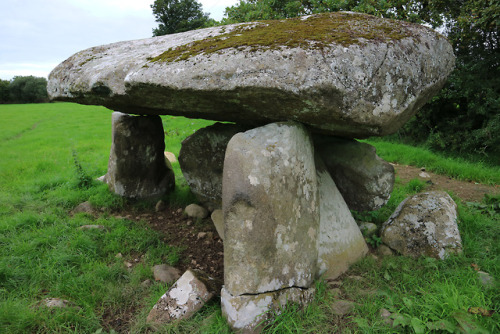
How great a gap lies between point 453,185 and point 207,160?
4244mm

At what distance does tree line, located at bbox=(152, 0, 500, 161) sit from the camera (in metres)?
6.68

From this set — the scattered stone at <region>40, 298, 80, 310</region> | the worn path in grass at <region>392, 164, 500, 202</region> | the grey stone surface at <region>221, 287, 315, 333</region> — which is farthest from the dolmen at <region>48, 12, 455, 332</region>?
the worn path in grass at <region>392, 164, 500, 202</region>

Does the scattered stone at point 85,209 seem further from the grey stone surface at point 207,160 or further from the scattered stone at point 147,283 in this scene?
the scattered stone at point 147,283

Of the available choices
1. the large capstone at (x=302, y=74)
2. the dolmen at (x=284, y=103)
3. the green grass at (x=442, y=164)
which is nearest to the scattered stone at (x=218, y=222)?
the dolmen at (x=284, y=103)

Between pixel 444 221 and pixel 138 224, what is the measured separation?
3535 millimetres

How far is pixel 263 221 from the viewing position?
2465mm

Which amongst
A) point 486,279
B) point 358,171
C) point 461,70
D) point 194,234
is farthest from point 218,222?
point 461,70

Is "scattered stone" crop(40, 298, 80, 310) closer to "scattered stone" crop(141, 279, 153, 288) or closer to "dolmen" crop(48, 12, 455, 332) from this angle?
"scattered stone" crop(141, 279, 153, 288)

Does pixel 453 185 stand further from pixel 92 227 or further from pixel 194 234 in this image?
pixel 92 227

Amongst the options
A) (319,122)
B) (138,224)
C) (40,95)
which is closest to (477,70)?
(319,122)

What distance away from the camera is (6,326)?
8.02 feet

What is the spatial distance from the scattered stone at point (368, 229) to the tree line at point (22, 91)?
1551 inches

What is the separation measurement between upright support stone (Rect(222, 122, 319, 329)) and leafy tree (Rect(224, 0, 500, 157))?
555 cm

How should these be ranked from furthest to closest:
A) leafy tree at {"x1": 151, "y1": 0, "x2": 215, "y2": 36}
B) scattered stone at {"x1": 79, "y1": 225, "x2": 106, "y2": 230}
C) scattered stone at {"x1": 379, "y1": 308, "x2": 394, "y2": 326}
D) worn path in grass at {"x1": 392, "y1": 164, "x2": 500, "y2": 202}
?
leafy tree at {"x1": 151, "y1": 0, "x2": 215, "y2": 36} < worn path in grass at {"x1": 392, "y1": 164, "x2": 500, "y2": 202} < scattered stone at {"x1": 79, "y1": 225, "x2": 106, "y2": 230} < scattered stone at {"x1": 379, "y1": 308, "x2": 394, "y2": 326}
